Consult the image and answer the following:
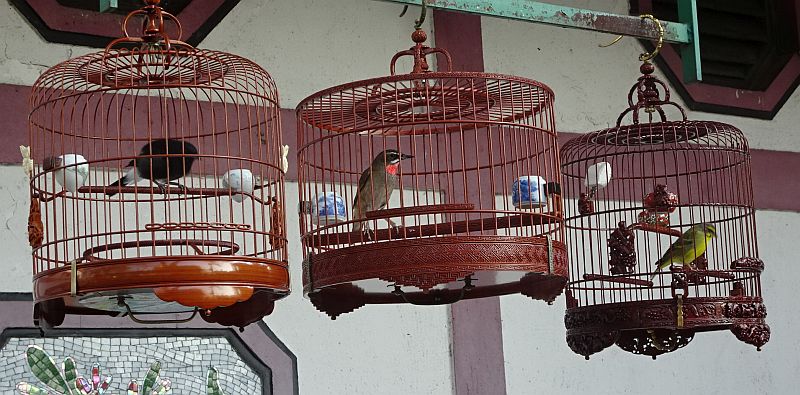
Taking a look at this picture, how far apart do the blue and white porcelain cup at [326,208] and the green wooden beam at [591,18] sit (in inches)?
29.6

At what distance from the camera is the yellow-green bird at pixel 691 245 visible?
4.44 meters

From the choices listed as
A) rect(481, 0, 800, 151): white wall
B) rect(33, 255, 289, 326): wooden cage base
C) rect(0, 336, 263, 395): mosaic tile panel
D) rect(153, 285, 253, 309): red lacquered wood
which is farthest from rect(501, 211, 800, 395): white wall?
rect(153, 285, 253, 309): red lacquered wood

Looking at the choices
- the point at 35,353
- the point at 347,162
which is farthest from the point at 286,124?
the point at 35,353

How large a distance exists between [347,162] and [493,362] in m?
1.06

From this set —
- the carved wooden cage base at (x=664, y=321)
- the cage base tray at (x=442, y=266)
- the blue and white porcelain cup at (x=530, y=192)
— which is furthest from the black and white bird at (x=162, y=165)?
the carved wooden cage base at (x=664, y=321)

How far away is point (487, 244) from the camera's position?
3203mm

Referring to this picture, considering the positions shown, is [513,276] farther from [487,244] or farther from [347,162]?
[347,162]

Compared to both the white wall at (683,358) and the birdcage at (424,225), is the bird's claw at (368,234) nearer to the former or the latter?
the birdcage at (424,225)

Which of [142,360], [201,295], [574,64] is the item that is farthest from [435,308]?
[201,295]

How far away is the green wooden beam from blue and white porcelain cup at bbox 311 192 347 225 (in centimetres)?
75

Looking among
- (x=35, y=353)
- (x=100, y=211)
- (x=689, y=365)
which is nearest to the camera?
(x=35, y=353)

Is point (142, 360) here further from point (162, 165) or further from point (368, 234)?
point (368, 234)

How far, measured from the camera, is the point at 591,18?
4.43 metres

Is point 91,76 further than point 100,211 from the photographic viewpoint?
No
